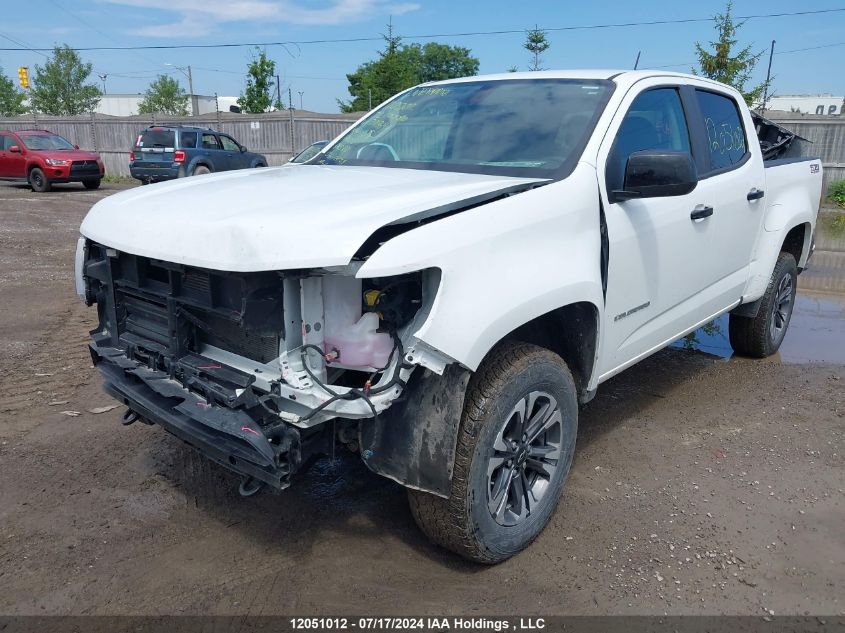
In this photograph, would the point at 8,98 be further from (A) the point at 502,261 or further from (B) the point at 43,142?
(A) the point at 502,261

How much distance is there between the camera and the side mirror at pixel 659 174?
3.02 meters

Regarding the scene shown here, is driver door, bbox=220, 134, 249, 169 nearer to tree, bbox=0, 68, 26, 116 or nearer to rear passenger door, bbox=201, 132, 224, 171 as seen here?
rear passenger door, bbox=201, 132, 224, 171

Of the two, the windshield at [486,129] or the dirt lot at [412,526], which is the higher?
the windshield at [486,129]

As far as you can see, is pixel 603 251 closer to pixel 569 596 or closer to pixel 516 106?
pixel 516 106

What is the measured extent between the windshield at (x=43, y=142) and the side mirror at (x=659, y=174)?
68.3 ft

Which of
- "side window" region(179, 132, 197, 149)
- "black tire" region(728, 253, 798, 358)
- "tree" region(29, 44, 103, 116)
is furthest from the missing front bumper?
"tree" region(29, 44, 103, 116)

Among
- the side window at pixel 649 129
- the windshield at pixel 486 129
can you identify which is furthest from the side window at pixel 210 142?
the side window at pixel 649 129

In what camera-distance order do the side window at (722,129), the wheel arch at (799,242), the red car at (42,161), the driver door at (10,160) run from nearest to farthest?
the side window at (722,129) → the wheel arch at (799,242) → the red car at (42,161) → the driver door at (10,160)

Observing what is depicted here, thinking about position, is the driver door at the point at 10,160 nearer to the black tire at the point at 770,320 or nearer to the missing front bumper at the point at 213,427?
the missing front bumper at the point at 213,427

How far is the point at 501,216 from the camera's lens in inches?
102

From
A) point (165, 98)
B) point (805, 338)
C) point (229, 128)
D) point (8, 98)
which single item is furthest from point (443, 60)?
point (805, 338)

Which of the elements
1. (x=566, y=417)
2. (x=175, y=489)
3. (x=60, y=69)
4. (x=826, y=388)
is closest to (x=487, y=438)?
(x=566, y=417)

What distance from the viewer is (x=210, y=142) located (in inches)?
757

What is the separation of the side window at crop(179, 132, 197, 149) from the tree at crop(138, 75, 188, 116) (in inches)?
2034
